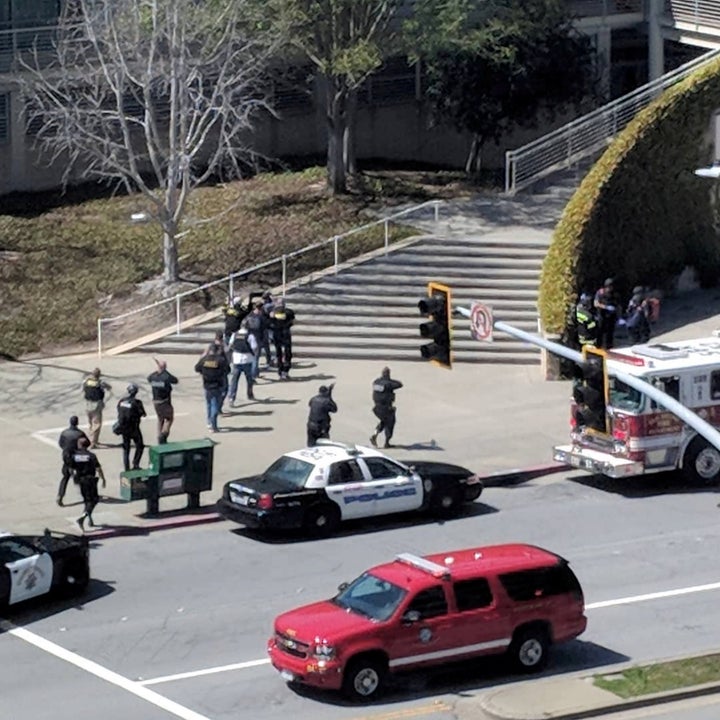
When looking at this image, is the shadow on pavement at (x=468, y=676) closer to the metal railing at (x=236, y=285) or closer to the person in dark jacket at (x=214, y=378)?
the person in dark jacket at (x=214, y=378)

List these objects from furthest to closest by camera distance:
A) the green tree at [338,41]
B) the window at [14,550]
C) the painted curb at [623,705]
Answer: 1. the green tree at [338,41]
2. the window at [14,550]
3. the painted curb at [623,705]

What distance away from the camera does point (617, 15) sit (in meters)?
49.5

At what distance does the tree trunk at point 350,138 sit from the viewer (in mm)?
45406

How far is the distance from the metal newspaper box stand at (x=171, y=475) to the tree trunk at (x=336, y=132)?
16532 mm

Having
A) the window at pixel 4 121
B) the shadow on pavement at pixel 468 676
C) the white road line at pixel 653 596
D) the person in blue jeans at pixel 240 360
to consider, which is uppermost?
the window at pixel 4 121

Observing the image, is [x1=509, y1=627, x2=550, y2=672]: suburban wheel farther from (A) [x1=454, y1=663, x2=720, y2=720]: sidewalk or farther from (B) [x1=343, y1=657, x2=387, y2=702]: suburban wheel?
(B) [x1=343, y1=657, x2=387, y2=702]: suburban wheel

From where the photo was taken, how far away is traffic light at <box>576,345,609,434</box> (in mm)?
19969

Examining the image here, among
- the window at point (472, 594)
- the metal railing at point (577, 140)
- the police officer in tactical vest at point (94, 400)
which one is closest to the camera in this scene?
the window at point (472, 594)

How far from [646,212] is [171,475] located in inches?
589

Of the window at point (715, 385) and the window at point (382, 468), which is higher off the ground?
the window at point (715, 385)

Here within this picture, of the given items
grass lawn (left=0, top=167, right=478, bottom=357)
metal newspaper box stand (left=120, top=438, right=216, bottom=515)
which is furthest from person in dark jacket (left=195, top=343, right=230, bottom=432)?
A: grass lawn (left=0, top=167, right=478, bottom=357)

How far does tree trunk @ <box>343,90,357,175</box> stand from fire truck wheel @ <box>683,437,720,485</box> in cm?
1686

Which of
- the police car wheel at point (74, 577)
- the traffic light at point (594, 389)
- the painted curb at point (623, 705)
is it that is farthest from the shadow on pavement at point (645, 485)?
the traffic light at point (594, 389)

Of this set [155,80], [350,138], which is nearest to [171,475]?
[155,80]
